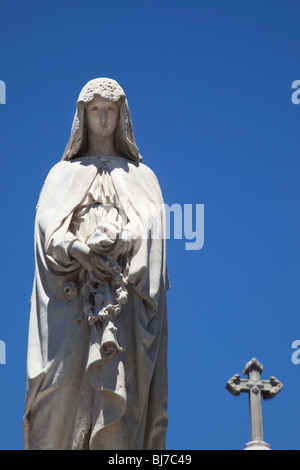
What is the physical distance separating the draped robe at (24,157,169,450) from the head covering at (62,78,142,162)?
2.05 ft

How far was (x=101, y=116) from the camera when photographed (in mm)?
15305

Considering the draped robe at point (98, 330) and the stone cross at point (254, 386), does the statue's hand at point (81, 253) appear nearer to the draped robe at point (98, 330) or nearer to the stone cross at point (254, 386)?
the draped robe at point (98, 330)

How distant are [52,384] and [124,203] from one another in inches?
93.3

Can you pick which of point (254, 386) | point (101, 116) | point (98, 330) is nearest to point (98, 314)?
point (98, 330)

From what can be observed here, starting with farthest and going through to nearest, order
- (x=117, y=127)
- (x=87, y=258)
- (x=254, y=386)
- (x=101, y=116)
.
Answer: (x=254, y=386) < (x=117, y=127) < (x=101, y=116) < (x=87, y=258)

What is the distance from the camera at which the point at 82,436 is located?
1383 cm

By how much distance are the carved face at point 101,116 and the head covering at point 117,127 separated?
6cm

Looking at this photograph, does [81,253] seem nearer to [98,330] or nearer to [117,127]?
[98,330]

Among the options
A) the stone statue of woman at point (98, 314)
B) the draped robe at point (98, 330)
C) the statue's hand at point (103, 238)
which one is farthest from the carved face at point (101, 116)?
the statue's hand at point (103, 238)

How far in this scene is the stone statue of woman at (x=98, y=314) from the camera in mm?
13898

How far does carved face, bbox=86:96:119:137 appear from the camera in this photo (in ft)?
50.1

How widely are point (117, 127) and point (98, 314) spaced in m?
2.61

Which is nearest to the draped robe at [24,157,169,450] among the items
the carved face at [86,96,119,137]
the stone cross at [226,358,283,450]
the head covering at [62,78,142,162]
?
the head covering at [62,78,142,162]
